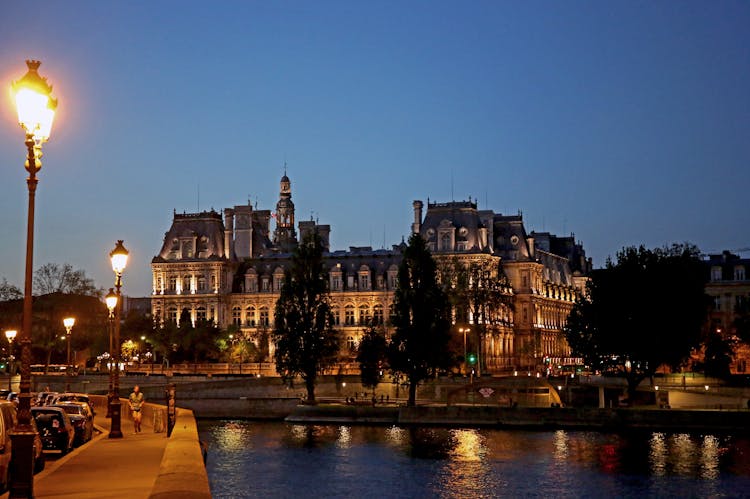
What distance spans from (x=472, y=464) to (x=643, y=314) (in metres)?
27.8

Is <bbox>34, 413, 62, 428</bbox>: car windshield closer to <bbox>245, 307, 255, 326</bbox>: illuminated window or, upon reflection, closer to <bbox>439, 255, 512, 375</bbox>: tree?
<bbox>439, 255, 512, 375</bbox>: tree

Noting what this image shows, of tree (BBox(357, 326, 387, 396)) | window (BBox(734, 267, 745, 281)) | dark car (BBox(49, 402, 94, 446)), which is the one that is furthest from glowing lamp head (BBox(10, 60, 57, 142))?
window (BBox(734, 267, 745, 281))

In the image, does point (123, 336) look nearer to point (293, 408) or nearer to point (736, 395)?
point (293, 408)

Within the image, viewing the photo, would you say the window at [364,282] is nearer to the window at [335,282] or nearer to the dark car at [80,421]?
the window at [335,282]

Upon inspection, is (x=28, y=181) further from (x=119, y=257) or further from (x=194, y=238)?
(x=194, y=238)

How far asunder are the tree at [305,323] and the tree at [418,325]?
553cm

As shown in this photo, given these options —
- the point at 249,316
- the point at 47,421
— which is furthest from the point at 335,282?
the point at 47,421

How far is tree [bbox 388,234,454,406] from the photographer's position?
70812mm

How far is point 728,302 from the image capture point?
118688 mm

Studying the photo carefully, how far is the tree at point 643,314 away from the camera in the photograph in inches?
2726

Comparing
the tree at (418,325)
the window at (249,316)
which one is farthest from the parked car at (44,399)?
the window at (249,316)

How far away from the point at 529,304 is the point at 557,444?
70.4 metres

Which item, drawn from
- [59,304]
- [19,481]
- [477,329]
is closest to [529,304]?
[477,329]

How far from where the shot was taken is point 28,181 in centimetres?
1555
